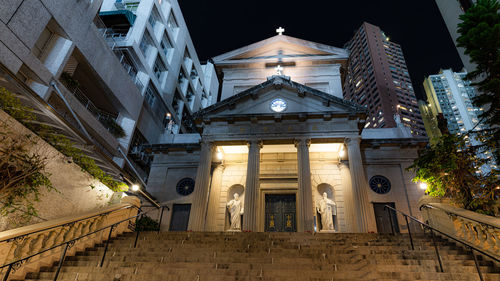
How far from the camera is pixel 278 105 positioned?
58.0 feet

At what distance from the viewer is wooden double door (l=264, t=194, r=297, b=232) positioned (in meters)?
16.9

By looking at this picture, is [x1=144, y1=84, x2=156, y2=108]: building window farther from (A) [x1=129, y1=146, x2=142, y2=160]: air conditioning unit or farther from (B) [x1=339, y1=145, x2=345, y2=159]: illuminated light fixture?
(B) [x1=339, y1=145, x2=345, y2=159]: illuminated light fixture

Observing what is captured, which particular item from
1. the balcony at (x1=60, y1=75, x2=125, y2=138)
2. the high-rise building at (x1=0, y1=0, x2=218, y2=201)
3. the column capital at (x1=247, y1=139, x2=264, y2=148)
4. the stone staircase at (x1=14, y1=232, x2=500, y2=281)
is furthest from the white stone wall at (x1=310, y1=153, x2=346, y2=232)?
the balcony at (x1=60, y1=75, x2=125, y2=138)

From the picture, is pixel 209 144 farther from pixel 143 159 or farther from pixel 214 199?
pixel 143 159

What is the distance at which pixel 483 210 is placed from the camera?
32.0 ft

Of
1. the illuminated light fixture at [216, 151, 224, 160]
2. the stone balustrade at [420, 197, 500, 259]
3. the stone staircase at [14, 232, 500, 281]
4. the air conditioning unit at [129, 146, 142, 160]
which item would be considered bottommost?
the stone staircase at [14, 232, 500, 281]

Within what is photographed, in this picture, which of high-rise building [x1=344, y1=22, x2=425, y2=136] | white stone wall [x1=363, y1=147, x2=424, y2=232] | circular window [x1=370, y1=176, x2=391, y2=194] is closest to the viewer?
white stone wall [x1=363, y1=147, x2=424, y2=232]

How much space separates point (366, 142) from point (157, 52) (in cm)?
2149

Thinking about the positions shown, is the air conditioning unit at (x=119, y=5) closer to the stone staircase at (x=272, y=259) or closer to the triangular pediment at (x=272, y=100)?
the triangular pediment at (x=272, y=100)

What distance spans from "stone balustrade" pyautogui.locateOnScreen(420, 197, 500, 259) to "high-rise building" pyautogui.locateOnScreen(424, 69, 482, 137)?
101 metres

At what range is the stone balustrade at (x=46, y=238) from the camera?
6.66 meters

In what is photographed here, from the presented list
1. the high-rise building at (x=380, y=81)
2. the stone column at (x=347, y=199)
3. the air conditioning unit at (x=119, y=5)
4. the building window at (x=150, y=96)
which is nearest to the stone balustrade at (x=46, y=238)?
the stone column at (x=347, y=199)

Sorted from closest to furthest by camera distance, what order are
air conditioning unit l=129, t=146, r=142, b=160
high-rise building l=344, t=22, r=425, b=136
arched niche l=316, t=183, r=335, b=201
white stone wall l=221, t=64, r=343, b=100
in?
arched niche l=316, t=183, r=335, b=201 < air conditioning unit l=129, t=146, r=142, b=160 < white stone wall l=221, t=64, r=343, b=100 < high-rise building l=344, t=22, r=425, b=136

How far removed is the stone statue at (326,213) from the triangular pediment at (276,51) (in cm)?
1350
